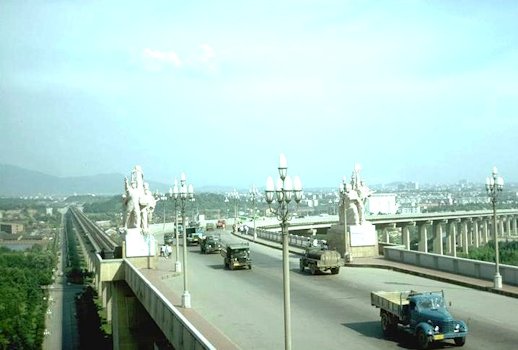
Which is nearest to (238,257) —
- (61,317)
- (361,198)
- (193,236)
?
(361,198)

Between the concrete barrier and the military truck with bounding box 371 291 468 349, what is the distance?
31.4 ft

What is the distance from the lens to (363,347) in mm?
17750

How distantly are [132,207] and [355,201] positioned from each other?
14643mm

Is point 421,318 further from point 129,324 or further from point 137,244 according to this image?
point 129,324

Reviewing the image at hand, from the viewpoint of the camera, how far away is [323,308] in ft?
79.7

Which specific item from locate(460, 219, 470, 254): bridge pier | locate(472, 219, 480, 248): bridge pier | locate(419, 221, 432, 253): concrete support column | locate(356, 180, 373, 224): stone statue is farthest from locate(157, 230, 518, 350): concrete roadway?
locate(472, 219, 480, 248): bridge pier

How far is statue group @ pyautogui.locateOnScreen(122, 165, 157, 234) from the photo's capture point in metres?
37.4

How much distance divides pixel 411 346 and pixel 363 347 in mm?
1452

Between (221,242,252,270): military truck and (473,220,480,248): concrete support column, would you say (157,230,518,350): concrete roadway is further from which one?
(473,220,480,248): concrete support column

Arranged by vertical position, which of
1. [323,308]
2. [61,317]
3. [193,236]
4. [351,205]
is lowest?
[61,317]

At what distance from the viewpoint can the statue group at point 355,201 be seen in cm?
4172

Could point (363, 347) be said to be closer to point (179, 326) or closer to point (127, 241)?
point (179, 326)

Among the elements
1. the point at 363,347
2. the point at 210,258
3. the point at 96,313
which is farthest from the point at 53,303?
the point at 363,347

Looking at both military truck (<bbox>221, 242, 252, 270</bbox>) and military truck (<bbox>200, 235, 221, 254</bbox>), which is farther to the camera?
military truck (<bbox>200, 235, 221, 254</bbox>)
